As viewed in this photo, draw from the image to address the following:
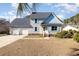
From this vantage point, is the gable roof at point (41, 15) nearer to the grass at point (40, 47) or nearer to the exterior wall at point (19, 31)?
the exterior wall at point (19, 31)

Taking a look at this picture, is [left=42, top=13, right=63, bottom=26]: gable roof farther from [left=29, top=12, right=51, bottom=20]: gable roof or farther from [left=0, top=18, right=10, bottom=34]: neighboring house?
[left=0, top=18, right=10, bottom=34]: neighboring house

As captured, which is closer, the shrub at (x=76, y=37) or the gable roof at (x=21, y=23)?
the gable roof at (x=21, y=23)

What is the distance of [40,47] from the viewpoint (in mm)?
6531

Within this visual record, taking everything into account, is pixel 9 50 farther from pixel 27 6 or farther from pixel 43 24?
pixel 27 6

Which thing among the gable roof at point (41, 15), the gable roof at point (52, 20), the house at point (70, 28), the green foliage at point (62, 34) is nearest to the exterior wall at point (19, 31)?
the gable roof at point (41, 15)

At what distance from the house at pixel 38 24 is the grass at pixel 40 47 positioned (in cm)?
27

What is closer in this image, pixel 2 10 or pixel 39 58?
pixel 39 58

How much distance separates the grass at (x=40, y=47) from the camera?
6203 mm

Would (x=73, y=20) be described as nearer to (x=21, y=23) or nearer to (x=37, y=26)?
(x=37, y=26)

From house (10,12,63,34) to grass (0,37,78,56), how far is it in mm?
273

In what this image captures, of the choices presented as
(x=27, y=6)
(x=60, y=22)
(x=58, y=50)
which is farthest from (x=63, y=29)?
(x=27, y=6)

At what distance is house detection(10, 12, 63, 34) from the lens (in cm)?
661

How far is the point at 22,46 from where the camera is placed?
6.65 m

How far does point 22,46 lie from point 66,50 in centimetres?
116
